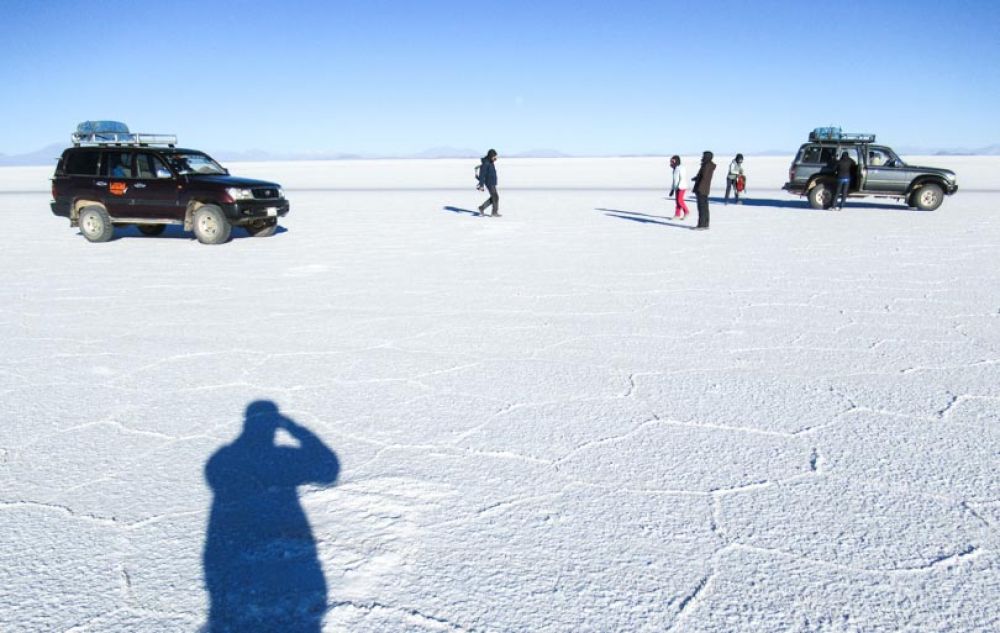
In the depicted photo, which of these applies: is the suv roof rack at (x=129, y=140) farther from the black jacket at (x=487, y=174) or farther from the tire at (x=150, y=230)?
the black jacket at (x=487, y=174)

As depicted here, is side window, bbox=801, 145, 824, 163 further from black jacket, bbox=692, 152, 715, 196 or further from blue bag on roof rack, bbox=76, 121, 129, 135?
blue bag on roof rack, bbox=76, 121, 129, 135

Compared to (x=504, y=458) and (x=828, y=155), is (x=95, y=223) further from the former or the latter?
(x=828, y=155)

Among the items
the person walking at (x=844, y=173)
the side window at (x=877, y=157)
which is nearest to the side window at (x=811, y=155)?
the person walking at (x=844, y=173)

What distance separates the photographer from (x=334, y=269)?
29.6 feet

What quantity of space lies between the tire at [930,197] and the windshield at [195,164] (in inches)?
669

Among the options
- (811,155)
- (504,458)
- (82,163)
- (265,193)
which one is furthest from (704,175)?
(82,163)

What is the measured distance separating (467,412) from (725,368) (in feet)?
6.59

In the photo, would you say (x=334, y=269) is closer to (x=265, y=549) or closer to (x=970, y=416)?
(x=265, y=549)

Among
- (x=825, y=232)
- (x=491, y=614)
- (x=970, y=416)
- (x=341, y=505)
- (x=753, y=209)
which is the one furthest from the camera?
(x=753, y=209)

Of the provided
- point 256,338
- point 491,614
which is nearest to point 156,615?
point 491,614

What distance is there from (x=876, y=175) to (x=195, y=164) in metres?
16.3

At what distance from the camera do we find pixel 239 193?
11.4 m

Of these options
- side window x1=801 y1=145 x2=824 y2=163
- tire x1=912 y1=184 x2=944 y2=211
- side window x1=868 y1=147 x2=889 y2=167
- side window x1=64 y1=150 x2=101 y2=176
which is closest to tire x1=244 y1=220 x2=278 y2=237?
side window x1=64 y1=150 x2=101 y2=176

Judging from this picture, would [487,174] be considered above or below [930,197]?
above
